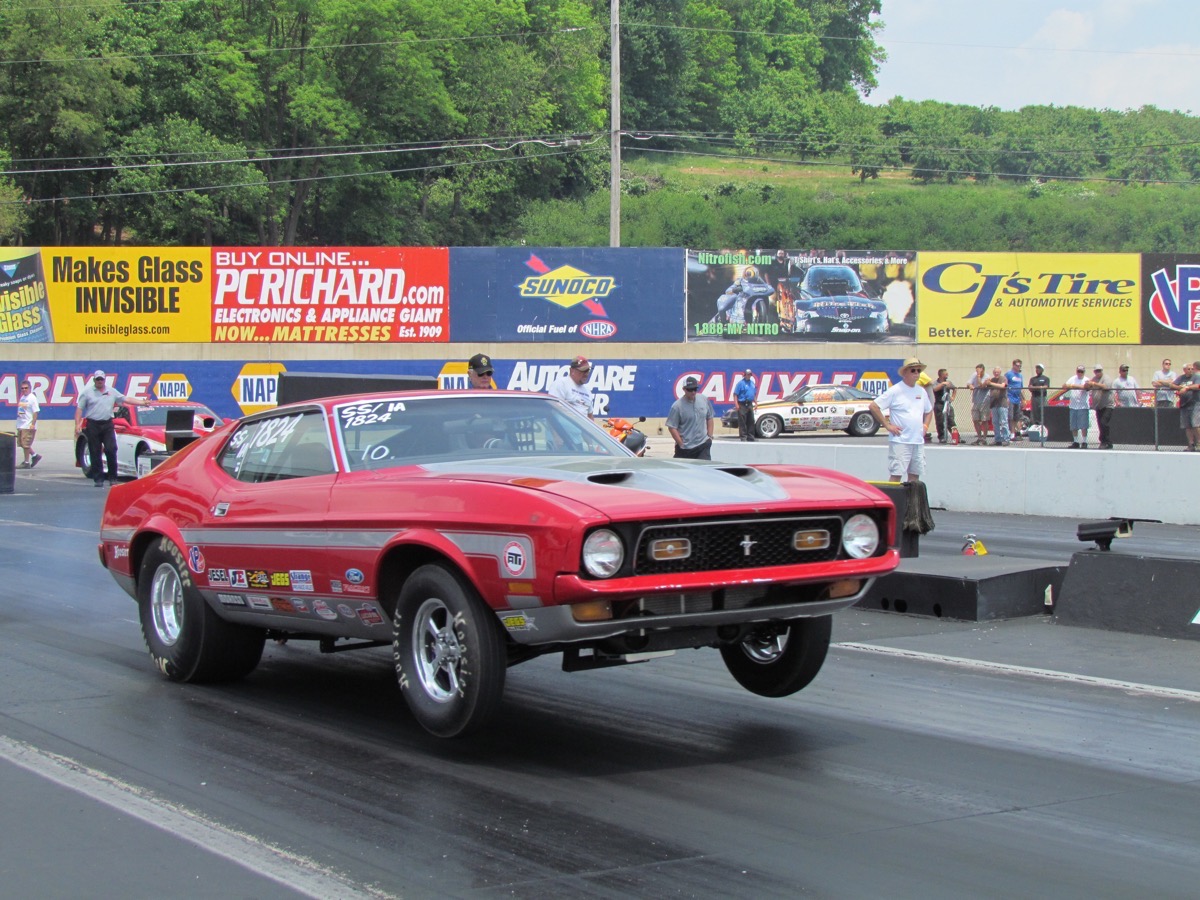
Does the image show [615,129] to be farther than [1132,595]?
Yes

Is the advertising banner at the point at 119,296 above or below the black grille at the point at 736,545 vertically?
above

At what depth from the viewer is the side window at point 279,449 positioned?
6906 mm

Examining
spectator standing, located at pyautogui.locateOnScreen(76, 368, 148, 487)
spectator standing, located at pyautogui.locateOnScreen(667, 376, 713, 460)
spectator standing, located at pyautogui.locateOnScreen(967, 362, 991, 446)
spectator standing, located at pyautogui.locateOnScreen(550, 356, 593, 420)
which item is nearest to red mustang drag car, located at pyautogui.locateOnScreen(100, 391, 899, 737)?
spectator standing, located at pyautogui.locateOnScreen(550, 356, 593, 420)

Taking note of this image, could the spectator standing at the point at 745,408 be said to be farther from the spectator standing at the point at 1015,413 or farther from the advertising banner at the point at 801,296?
the spectator standing at the point at 1015,413

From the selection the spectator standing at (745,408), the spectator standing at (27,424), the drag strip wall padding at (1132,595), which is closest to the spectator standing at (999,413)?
the spectator standing at (745,408)

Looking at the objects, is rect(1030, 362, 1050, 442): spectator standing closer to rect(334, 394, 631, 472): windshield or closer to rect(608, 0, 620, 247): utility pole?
rect(334, 394, 631, 472): windshield

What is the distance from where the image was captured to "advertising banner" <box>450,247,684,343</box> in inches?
1551

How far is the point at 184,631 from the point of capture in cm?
747

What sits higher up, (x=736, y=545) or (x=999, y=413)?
(x=999, y=413)

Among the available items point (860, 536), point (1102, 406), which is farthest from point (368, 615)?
point (1102, 406)

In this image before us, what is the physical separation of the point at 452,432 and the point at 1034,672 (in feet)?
11.8

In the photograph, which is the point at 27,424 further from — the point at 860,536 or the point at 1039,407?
the point at 860,536

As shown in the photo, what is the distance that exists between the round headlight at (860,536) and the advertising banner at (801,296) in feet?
111

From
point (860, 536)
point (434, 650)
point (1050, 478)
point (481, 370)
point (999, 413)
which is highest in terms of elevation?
point (481, 370)
